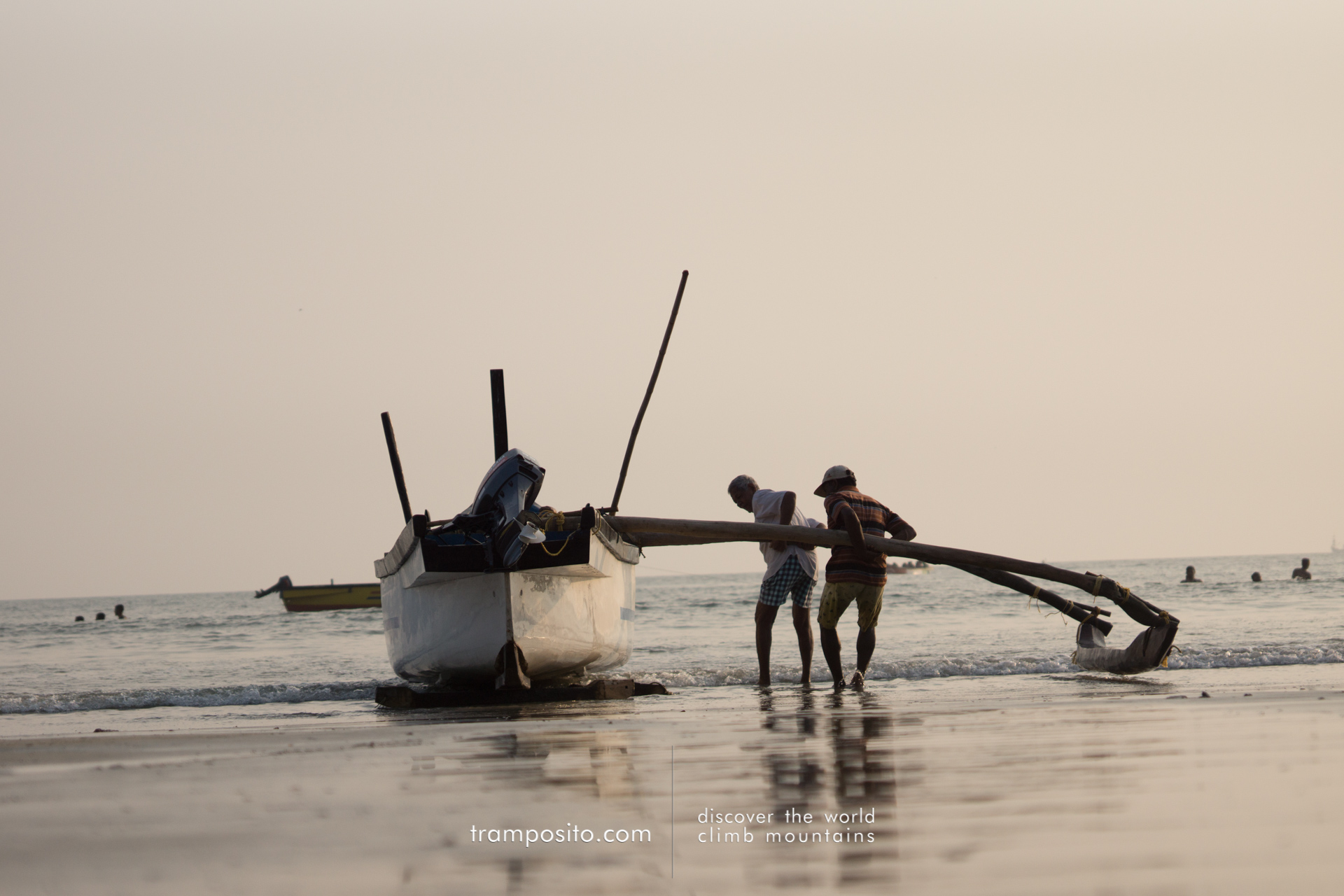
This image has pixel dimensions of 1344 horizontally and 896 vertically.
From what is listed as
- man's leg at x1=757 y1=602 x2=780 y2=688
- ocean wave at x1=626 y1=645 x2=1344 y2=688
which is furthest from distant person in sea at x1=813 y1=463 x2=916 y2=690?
ocean wave at x1=626 y1=645 x2=1344 y2=688

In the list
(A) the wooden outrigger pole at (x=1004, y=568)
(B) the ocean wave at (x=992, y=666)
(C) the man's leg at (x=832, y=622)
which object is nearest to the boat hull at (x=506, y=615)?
(A) the wooden outrigger pole at (x=1004, y=568)

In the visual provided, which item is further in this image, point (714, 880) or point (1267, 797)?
point (1267, 797)

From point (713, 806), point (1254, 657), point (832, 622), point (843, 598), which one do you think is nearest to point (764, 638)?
point (832, 622)

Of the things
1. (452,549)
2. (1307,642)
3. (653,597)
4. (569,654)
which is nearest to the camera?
(452,549)

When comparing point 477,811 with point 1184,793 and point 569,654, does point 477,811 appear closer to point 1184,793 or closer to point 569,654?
point 1184,793

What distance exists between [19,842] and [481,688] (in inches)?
221

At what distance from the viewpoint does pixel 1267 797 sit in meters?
3.28

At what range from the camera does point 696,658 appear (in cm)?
1465

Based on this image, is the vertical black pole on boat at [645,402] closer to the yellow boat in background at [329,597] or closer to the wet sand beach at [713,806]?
the wet sand beach at [713,806]

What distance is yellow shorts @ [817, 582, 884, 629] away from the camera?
834 centimetres

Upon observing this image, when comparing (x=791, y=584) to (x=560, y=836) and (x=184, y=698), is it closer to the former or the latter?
(x=184, y=698)

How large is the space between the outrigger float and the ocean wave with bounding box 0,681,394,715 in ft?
3.03

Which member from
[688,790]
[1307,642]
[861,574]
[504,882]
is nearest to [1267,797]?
[688,790]

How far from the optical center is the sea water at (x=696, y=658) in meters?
8.99
